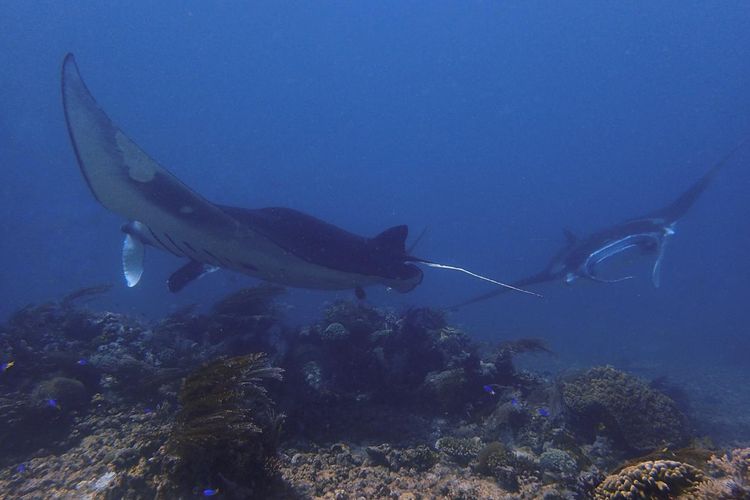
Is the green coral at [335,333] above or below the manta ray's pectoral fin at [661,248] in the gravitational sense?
below

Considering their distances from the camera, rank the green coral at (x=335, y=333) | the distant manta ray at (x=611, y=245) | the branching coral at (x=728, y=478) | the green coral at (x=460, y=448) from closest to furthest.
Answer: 1. the branching coral at (x=728, y=478)
2. the green coral at (x=460, y=448)
3. the green coral at (x=335, y=333)
4. the distant manta ray at (x=611, y=245)

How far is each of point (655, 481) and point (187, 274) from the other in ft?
20.5

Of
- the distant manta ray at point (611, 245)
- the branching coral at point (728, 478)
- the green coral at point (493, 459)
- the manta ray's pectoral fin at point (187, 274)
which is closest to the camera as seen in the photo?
the branching coral at point (728, 478)

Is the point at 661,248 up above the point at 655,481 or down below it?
above

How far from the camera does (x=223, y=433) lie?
3402 mm

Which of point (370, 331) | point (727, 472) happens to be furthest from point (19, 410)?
point (727, 472)

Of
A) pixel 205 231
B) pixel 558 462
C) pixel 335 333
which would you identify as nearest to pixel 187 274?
pixel 205 231

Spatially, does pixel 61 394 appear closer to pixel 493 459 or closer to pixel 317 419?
pixel 317 419

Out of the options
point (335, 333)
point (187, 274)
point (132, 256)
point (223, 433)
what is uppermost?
point (132, 256)

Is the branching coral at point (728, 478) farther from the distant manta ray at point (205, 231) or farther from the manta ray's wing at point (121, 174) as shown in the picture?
the manta ray's wing at point (121, 174)

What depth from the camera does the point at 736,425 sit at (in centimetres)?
969

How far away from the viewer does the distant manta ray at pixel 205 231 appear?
419 cm

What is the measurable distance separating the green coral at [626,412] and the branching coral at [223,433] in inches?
175

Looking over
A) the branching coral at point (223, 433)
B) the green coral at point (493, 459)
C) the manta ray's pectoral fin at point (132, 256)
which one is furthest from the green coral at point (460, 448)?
the manta ray's pectoral fin at point (132, 256)
